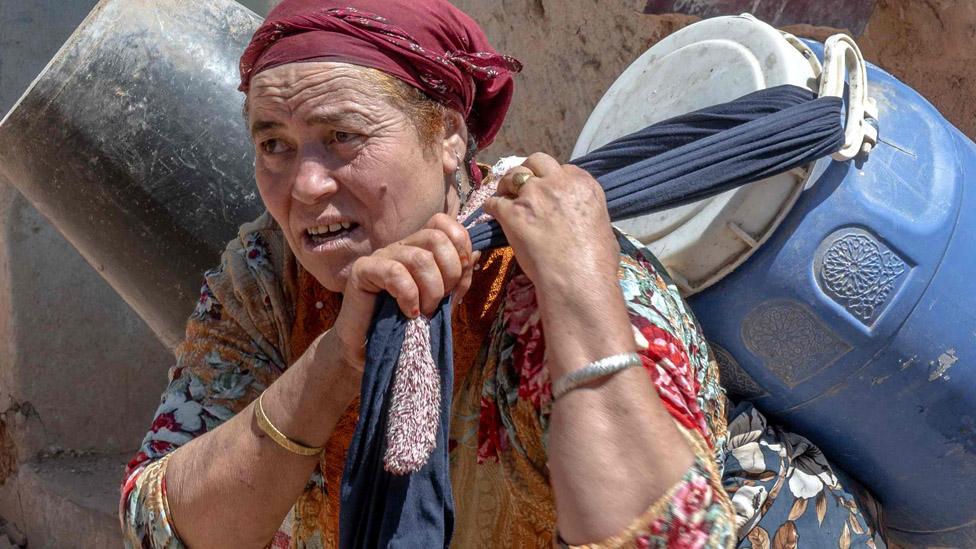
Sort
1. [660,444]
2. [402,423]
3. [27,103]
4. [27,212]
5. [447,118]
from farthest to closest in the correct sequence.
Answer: [27,212] < [27,103] < [447,118] < [402,423] < [660,444]

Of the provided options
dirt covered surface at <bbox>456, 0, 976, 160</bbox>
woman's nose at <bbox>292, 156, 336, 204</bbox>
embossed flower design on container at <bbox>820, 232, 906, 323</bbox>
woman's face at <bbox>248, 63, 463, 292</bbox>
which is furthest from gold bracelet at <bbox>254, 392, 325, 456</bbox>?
dirt covered surface at <bbox>456, 0, 976, 160</bbox>

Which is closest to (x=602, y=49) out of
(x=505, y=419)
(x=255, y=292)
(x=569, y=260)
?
(x=255, y=292)

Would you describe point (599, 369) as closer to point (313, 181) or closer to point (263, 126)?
point (313, 181)

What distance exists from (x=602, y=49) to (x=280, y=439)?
7.26 ft

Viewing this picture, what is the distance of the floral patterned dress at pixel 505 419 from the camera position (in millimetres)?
1735

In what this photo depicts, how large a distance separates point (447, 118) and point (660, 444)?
0.79 m

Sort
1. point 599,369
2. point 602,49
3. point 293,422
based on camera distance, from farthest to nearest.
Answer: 1. point 602,49
2. point 293,422
3. point 599,369

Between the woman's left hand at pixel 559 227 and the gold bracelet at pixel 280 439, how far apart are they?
50 centimetres

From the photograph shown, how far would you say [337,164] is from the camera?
1973 millimetres

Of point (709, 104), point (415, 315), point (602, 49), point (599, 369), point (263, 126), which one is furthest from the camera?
point (602, 49)

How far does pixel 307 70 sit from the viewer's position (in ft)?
6.46

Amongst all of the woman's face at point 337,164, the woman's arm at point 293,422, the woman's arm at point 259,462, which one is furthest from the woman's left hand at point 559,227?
the woman's arm at point 259,462

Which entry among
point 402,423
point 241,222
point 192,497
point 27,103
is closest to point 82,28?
point 27,103

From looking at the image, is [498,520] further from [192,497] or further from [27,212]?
[27,212]
